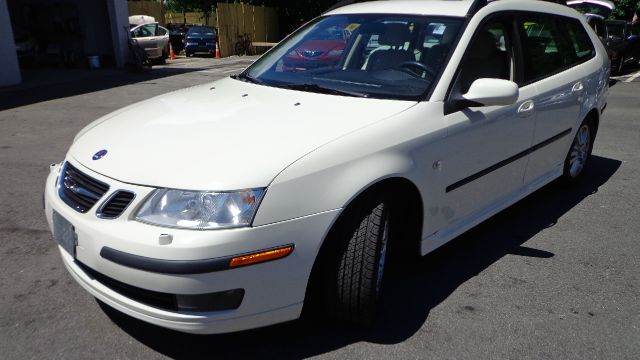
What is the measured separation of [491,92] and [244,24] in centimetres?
2586

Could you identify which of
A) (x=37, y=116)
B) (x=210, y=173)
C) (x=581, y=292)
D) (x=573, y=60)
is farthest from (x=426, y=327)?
(x=37, y=116)

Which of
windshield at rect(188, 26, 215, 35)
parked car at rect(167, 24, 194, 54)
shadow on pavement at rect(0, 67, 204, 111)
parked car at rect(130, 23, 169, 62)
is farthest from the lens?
parked car at rect(167, 24, 194, 54)

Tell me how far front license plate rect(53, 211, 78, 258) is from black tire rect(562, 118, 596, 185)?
388 cm

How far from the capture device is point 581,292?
3.14m

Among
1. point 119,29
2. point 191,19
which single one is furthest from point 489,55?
Result: point 191,19

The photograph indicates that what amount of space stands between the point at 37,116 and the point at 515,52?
7745 millimetres

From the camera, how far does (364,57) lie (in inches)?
137

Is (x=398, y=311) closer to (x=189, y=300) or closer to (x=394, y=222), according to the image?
(x=394, y=222)

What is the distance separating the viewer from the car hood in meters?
2.26

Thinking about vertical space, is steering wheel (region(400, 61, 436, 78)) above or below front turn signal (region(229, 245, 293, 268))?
above

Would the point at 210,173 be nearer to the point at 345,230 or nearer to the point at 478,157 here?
the point at 345,230

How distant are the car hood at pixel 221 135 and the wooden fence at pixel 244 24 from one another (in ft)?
75.0

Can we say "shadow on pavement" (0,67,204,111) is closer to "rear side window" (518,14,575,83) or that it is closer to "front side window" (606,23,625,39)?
"rear side window" (518,14,575,83)

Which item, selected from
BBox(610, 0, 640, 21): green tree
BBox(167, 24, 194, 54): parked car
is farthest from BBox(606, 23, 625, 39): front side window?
BBox(167, 24, 194, 54): parked car
